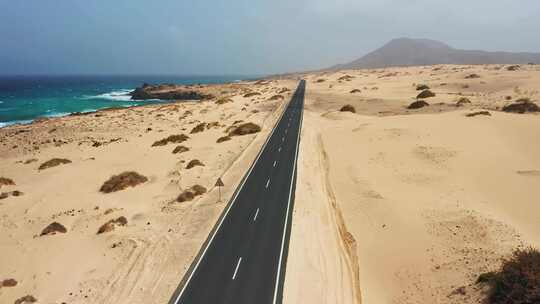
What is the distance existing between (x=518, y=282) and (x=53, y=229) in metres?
26.2

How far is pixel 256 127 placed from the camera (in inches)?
2133

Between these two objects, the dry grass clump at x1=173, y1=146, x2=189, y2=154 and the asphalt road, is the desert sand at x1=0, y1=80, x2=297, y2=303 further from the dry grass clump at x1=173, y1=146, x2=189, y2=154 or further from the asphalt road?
the asphalt road

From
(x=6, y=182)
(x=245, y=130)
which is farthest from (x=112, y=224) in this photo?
(x=245, y=130)

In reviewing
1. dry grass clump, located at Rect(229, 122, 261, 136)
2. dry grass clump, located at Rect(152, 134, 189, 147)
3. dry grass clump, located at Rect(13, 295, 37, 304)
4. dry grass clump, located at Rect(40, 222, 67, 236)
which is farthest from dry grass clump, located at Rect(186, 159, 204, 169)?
dry grass clump, located at Rect(13, 295, 37, 304)

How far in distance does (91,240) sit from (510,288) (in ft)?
74.6

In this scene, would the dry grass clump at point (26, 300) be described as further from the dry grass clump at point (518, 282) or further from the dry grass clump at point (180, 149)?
the dry grass clump at point (180, 149)

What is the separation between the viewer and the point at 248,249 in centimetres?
1925

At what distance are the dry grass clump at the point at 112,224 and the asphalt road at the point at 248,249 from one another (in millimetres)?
6794

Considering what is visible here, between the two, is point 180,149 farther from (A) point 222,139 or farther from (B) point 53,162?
(B) point 53,162

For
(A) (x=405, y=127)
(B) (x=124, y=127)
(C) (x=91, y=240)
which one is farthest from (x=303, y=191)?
(B) (x=124, y=127)

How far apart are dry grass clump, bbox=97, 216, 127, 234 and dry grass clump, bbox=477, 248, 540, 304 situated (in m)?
21.8

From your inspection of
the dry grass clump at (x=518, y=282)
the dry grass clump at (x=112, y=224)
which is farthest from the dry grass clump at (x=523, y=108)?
the dry grass clump at (x=112, y=224)

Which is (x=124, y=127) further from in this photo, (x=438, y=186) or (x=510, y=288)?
(x=510, y=288)

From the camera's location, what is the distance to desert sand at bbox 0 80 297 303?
16.8 m
